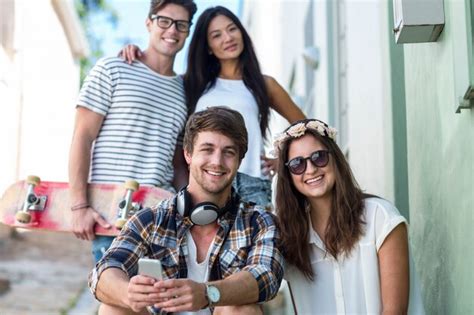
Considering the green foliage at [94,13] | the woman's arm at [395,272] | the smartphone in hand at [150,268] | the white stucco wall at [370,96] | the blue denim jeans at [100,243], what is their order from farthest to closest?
the green foliage at [94,13] → the white stucco wall at [370,96] → the blue denim jeans at [100,243] → the woman's arm at [395,272] → the smartphone in hand at [150,268]

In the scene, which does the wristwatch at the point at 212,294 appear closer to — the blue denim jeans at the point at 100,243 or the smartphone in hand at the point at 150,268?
the smartphone in hand at the point at 150,268

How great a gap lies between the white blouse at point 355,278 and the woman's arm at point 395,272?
0.03m

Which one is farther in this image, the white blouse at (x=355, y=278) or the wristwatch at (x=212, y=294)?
the white blouse at (x=355, y=278)

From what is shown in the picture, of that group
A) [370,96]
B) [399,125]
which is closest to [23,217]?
Answer: [399,125]

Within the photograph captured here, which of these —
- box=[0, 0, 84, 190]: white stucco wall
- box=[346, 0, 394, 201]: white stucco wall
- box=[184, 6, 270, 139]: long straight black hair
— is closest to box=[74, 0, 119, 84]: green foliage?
box=[0, 0, 84, 190]: white stucco wall

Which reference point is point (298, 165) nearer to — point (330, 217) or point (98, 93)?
point (330, 217)

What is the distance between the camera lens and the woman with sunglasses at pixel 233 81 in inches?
189

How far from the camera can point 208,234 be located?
3.87 meters

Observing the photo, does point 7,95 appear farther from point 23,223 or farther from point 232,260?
point 232,260

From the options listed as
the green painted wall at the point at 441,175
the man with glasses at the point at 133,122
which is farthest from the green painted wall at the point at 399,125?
the man with glasses at the point at 133,122

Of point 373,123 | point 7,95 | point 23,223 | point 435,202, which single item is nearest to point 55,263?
→ point 7,95

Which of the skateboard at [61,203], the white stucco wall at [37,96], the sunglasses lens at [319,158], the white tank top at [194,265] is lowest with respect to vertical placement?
the white tank top at [194,265]

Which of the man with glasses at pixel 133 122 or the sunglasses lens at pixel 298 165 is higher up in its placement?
the man with glasses at pixel 133 122

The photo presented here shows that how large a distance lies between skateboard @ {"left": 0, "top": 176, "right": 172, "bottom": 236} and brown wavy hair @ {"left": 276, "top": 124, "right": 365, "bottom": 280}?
2.50 feet
